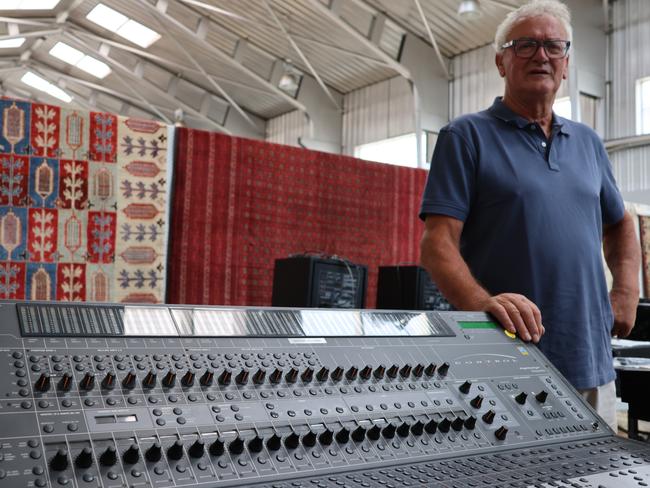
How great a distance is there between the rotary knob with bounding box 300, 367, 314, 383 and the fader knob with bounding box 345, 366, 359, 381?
0.06m

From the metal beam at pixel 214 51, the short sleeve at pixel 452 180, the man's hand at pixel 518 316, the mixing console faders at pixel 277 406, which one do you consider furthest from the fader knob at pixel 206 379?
the metal beam at pixel 214 51

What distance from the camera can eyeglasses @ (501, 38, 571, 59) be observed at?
1684mm

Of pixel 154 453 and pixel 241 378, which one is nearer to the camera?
pixel 154 453

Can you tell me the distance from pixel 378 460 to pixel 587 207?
105 centimetres

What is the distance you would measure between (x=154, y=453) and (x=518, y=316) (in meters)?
0.83

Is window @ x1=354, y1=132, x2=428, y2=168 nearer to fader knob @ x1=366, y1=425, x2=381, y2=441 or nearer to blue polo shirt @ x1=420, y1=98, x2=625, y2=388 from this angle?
blue polo shirt @ x1=420, y1=98, x2=625, y2=388

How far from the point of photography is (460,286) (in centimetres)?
158

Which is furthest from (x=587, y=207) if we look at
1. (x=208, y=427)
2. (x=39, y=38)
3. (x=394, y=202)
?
(x=39, y=38)

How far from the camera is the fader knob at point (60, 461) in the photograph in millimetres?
742

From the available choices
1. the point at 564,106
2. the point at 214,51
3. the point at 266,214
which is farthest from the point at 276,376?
the point at 214,51

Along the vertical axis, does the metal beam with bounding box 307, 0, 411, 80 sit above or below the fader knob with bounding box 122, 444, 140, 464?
above

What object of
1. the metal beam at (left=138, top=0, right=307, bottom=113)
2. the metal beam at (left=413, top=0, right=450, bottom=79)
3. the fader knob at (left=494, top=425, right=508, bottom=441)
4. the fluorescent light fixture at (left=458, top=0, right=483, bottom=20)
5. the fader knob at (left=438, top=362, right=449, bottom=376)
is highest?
the metal beam at (left=138, top=0, right=307, bottom=113)

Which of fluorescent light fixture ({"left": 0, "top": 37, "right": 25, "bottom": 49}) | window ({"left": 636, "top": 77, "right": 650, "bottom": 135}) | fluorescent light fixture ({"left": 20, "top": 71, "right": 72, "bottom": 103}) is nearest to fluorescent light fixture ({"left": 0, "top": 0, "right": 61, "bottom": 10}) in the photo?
fluorescent light fixture ({"left": 0, "top": 37, "right": 25, "bottom": 49})

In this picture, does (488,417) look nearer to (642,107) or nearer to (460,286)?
(460,286)
